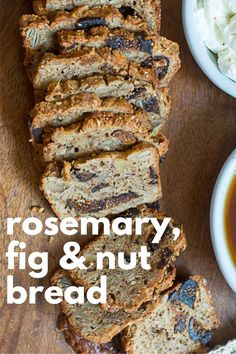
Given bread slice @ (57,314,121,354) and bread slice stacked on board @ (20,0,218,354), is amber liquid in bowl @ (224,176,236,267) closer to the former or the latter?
bread slice stacked on board @ (20,0,218,354)

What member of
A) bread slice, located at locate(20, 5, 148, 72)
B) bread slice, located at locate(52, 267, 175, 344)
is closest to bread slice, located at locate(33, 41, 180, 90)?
bread slice, located at locate(20, 5, 148, 72)

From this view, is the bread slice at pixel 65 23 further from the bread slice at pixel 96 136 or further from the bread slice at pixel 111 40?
the bread slice at pixel 96 136

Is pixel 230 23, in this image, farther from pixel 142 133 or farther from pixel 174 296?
pixel 174 296

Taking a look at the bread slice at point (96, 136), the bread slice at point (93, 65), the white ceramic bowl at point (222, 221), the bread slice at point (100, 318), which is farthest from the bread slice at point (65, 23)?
the bread slice at point (100, 318)

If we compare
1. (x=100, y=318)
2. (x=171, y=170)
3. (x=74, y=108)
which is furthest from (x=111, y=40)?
(x=100, y=318)

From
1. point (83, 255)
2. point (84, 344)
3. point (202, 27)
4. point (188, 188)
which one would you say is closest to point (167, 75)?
point (202, 27)

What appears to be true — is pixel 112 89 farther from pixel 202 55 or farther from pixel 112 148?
pixel 202 55
